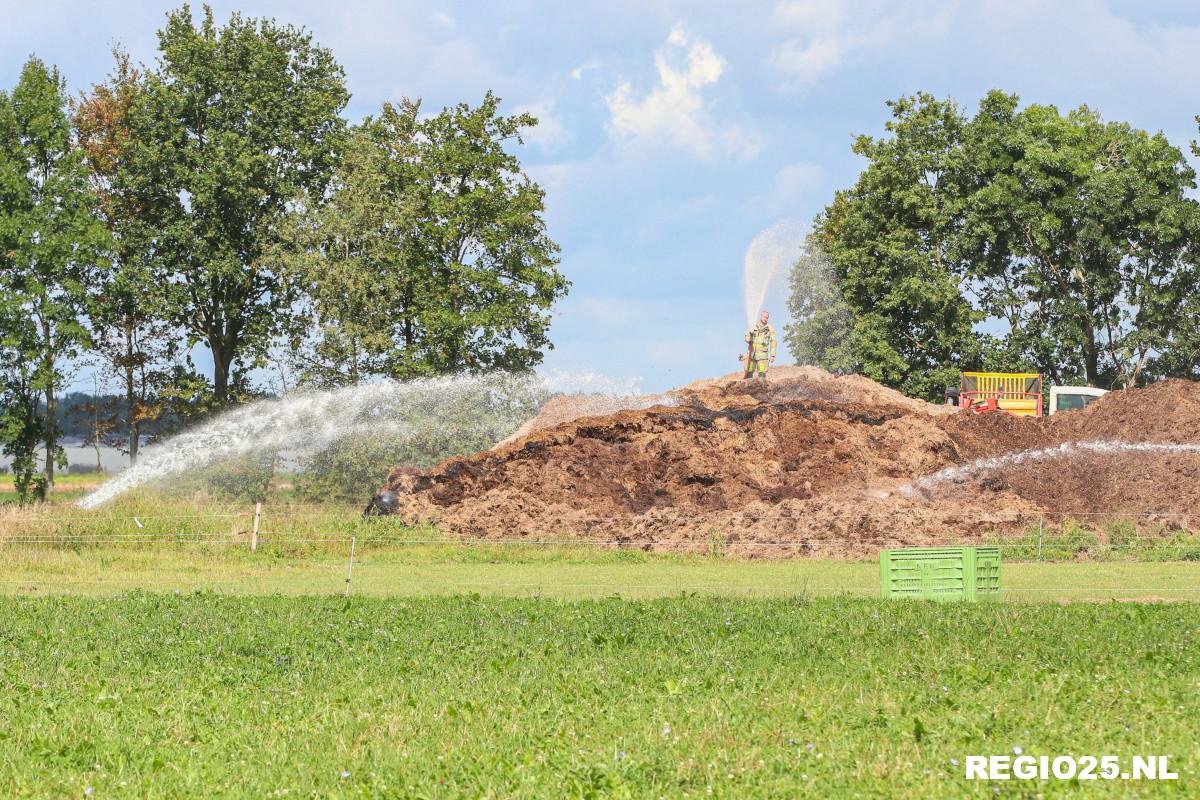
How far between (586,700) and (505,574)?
621 inches

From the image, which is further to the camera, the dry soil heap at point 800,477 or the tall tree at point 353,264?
the tall tree at point 353,264

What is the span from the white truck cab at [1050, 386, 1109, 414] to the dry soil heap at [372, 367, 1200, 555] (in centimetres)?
564

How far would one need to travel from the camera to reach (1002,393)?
149 feet

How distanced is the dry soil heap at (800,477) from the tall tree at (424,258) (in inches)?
500

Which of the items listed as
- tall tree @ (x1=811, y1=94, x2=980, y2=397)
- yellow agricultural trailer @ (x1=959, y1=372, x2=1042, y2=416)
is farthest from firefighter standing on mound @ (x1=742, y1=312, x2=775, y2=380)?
tall tree @ (x1=811, y1=94, x2=980, y2=397)

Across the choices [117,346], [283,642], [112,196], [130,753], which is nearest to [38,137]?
[112,196]

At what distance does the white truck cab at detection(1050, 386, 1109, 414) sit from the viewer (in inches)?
1852

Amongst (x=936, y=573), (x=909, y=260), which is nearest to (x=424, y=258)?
(x=909, y=260)

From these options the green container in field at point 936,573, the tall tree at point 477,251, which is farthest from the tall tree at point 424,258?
the green container in field at point 936,573

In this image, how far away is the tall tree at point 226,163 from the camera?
178 ft

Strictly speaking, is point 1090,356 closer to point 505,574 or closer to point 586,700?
point 505,574

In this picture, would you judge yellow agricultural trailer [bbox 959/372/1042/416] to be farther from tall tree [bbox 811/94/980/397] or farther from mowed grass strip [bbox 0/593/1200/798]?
mowed grass strip [bbox 0/593/1200/798]

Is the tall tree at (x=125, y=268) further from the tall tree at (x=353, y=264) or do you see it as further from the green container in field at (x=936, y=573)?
the green container in field at (x=936, y=573)

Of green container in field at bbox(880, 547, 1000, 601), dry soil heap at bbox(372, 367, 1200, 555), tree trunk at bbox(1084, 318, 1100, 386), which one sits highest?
tree trunk at bbox(1084, 318, 1100, 386)
